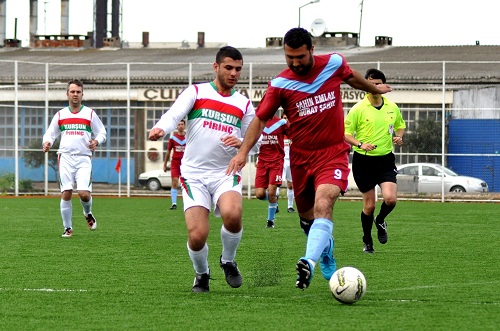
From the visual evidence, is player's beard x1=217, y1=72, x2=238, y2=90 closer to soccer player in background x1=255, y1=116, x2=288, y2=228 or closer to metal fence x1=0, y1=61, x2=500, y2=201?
soccer player in background x1=255, y1=116, x2=288, y2=228

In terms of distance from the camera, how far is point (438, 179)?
33.1 meters

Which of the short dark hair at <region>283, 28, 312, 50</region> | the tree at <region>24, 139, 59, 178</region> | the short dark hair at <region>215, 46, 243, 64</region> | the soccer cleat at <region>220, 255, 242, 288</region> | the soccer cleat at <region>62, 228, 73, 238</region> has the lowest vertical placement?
the soccer cleat at <region>62, 228, 73, 238</region>

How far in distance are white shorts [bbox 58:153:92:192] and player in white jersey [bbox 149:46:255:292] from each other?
24.2ft

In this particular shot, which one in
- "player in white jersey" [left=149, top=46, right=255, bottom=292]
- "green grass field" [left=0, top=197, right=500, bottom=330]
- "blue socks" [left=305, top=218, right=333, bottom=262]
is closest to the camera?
"green grass field" [left=0, top=197, right=500, bottom=330]

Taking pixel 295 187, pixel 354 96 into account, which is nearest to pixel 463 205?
pixel 354 96

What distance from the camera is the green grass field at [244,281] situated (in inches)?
314

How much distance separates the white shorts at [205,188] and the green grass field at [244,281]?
801 millimetres

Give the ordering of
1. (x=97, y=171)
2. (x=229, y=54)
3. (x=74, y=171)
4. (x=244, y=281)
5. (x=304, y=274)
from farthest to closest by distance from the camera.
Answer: (x=97, y=171), (x=74, y=171), (x=244, y=281), (x=229, y=54), (x=304, y=274)

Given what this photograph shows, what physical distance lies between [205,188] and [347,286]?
5.76 ft

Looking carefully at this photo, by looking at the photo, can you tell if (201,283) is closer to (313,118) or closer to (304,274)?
(304,274)

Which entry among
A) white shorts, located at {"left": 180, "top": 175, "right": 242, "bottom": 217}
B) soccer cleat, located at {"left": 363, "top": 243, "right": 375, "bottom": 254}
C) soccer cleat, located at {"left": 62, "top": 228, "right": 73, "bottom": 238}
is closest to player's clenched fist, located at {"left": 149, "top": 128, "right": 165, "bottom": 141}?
white shorts, located at {"left": 180, "top": 175, "right": 242, "bottom": 217}

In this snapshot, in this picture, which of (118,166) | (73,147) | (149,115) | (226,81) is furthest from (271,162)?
(149,115)

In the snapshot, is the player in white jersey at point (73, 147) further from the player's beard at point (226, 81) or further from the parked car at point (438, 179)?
the parked car at point (438, 179)

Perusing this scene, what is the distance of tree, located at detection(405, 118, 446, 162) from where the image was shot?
108 ft
